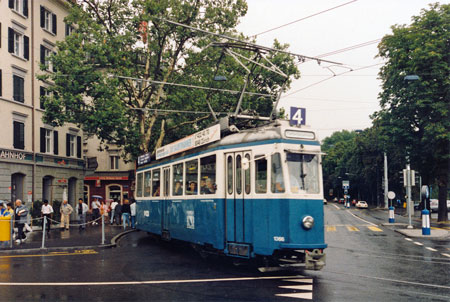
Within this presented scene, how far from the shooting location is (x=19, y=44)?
3294 cm

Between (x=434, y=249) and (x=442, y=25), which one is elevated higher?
(x=442, y=25)

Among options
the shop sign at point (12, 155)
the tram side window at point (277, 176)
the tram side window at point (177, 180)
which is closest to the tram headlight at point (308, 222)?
the tram side window at point (277, 176)

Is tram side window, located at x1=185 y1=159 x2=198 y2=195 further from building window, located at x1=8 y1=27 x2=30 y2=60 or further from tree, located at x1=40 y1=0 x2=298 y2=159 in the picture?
building window, located at x1=8 y1=27 x2=30 y2=60

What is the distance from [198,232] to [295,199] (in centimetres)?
359

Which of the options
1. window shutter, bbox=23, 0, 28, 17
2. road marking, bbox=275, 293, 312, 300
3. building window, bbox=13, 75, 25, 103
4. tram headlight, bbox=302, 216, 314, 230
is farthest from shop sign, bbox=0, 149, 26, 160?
road marking, bbox=275, 293, 312, 300

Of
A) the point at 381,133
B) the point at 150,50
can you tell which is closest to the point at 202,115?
the point at 150,50

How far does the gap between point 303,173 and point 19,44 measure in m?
28.1

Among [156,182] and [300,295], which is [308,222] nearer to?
[300,295]

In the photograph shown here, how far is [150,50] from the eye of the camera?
29.3m

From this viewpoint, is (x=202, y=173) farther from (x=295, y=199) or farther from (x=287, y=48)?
(x=287, y=48)

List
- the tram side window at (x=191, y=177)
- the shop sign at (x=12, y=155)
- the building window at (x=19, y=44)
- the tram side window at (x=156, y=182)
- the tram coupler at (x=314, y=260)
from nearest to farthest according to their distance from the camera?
1. the tram coupler at (x=314, y=260)
2. the tram side window at (x=191, y=177)
3. the tram side window at (x=156, y=182)
4. the shop sign at (x=12, y=155)
5. the building window at (x=19, y=44)

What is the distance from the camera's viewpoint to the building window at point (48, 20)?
36.0 metres

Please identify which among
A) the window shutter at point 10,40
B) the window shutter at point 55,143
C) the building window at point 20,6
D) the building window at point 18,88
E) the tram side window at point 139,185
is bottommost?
the tram side window at point 139,185

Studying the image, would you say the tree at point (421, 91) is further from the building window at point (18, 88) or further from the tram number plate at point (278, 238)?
the building window at point (18, 88)
